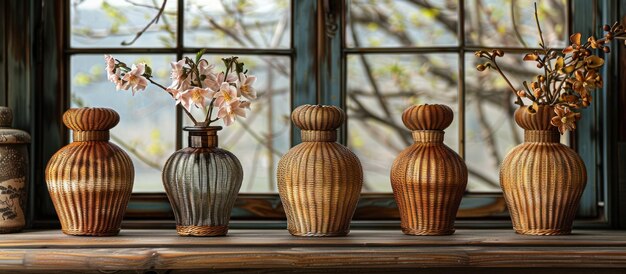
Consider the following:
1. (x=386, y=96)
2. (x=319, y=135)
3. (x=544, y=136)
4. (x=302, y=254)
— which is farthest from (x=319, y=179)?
(x=544, y=136)

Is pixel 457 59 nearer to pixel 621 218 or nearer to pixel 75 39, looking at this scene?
pixel 621 218

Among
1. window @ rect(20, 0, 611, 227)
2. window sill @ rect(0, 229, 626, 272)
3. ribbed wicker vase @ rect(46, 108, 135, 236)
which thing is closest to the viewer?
window sill @ rect(0, 229, 626, 272)

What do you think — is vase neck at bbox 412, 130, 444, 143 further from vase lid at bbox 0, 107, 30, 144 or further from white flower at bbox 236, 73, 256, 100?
vase lid at bbox 0, 107, 30, 144

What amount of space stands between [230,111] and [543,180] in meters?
0.79

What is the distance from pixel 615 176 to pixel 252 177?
1.00 meters

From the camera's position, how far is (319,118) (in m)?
2.13

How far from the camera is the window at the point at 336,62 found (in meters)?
2.42

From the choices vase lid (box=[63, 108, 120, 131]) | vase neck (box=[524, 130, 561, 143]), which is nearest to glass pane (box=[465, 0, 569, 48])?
vase neck (box=[524, 130, 561, 143])

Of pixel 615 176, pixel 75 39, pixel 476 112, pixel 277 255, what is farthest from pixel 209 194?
pixel 615 176

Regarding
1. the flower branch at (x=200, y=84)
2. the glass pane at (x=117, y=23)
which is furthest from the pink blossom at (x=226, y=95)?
the glass pane at (x=117, y=23)

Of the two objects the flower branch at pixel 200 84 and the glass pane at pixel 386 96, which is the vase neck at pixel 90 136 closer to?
the flower branch at pixel 200 84

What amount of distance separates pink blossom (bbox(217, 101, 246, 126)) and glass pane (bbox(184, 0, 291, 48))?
15.0 inches

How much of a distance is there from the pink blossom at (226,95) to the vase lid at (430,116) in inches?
17.5

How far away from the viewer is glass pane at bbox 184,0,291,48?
245 centimetres
